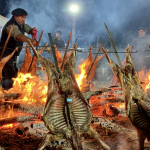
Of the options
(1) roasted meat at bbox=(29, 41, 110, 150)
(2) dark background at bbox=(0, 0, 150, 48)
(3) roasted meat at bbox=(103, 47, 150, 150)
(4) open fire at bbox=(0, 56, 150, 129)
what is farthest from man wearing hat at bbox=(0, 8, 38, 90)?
(2) dark background at bbox=(0, 0, 150, 48)

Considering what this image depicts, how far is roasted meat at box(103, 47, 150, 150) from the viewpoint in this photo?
2.68 metres

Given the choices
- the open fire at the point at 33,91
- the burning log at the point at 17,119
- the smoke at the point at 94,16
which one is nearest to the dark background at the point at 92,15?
the smoke at the point at 94,16

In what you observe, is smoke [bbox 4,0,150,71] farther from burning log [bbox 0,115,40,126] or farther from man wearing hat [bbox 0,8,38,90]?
burning log [bbox 0,115,40,126]

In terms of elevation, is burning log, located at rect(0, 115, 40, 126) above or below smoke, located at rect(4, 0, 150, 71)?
below

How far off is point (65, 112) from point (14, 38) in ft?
15.9

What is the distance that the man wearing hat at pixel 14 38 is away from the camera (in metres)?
5.95

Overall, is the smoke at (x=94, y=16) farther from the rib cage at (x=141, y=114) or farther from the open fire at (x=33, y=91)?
the rib cage at (x=141, y=114)

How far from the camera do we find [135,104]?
286 centimetres

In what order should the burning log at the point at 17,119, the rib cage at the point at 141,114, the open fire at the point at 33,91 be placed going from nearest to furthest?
the rib cage at the point at 141,114
the burning log at the point at 17,119
the open fire at the point at 33,91

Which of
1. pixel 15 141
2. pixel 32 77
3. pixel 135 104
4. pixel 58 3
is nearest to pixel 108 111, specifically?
pixel 135 104

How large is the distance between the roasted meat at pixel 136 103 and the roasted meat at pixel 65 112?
743 millimetres

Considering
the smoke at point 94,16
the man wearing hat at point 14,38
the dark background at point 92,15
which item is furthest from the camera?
the smoke at point 94,16

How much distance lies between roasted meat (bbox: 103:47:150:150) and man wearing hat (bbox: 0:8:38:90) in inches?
160

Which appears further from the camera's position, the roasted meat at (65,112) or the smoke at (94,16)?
the smoke at (94,16)
